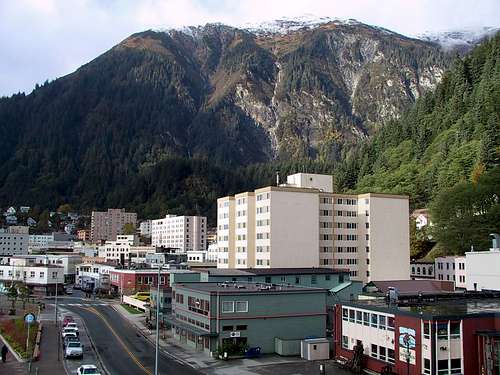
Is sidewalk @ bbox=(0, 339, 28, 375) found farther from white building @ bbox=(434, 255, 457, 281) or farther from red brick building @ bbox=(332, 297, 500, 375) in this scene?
white building @ bbox=(434, 255, 457, 281)

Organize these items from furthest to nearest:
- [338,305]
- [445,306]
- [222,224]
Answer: [222,224] → [338,305] → [445,306]

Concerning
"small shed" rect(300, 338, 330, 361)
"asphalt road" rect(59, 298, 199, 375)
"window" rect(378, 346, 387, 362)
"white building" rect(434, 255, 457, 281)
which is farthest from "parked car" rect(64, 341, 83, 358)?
"white building" rect(434, 255, 457, 281)

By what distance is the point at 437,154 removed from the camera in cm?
16038

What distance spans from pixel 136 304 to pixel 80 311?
8252mm

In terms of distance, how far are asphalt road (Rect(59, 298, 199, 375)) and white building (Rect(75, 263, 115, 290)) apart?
123 feet

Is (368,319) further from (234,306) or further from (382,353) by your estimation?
(234,306)

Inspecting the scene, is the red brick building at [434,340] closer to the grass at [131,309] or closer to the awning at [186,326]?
the awning at [186,326]

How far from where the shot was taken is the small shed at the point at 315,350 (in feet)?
171

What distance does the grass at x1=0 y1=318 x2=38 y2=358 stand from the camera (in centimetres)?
5425

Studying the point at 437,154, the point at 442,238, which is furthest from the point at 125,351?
the point at 437,154

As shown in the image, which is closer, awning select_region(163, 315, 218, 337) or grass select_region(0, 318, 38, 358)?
awning select_region(163, 315, 218, 337)

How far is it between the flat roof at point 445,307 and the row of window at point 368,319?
54cm

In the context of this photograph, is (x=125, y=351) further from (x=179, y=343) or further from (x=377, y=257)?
(x=377, y=257)

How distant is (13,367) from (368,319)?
2895 cm
